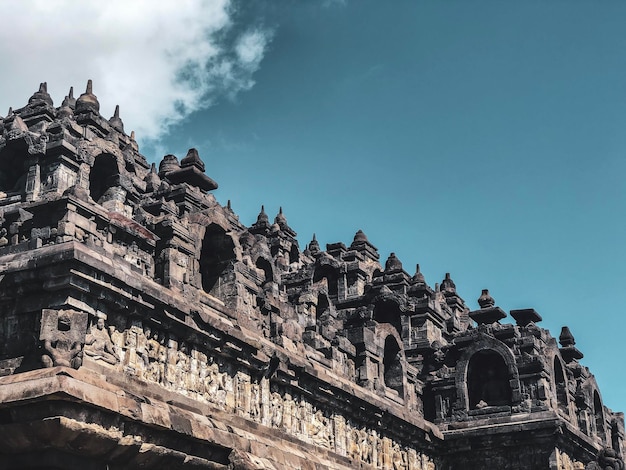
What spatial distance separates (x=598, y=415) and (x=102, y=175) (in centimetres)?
1868

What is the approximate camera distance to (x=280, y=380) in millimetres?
18500

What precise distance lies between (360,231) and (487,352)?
13.1m

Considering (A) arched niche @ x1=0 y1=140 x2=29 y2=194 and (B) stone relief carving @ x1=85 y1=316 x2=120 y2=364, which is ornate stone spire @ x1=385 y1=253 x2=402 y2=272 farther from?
(B) stone relief carving @ x1=85 y1=316 x2=120 y2=364

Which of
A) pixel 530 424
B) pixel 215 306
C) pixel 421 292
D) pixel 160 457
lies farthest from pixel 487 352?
pixel 160 457

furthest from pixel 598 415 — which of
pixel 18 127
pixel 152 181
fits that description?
pixel 18 127

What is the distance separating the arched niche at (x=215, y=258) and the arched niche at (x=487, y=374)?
10870 mm

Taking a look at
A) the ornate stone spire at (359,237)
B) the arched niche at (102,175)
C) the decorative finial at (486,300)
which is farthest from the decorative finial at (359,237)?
the arched niche at (102,175)

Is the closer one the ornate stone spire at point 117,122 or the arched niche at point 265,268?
the arched niche at point 265,268

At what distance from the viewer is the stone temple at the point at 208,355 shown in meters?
13.4

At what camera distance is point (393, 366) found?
83.3 feet

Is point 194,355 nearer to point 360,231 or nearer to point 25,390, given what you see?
point 25,390

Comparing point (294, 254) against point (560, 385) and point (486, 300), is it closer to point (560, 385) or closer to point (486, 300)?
point (486, 300)

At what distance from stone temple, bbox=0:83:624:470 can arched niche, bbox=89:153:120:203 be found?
2.1 inches

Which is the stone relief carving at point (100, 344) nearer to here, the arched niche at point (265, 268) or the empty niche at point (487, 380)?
the arched niche at point (265, 268)
